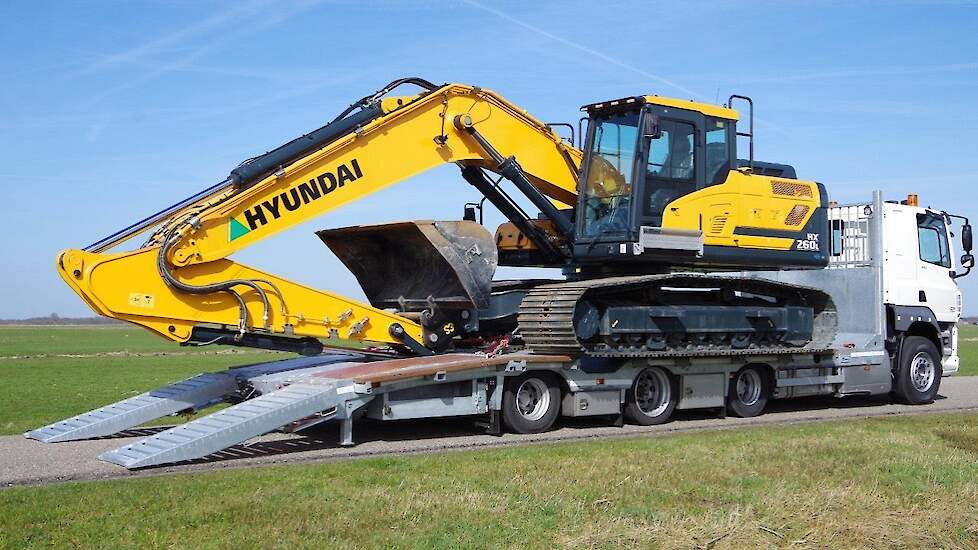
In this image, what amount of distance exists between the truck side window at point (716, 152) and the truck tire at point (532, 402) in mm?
3691

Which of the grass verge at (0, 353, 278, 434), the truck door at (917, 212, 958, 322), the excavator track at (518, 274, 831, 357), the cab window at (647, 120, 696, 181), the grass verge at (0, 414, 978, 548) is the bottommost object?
the grass verge at (0, 414, 978, 548)

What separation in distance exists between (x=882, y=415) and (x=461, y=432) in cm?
661

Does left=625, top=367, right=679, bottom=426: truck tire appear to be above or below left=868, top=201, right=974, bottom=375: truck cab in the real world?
below

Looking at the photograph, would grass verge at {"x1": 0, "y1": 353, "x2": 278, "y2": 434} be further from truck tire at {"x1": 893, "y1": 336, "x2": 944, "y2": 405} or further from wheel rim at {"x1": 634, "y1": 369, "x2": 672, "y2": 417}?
truck tire at {"x1": 893, "y1": 336, "x2": 944, "y2": 405}

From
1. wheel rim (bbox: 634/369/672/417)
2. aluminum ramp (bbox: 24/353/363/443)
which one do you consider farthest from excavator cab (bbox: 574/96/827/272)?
aluminum ramp (bbox: 24/353/363/443)

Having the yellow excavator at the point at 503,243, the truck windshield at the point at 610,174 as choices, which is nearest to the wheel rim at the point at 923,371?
the yellow excavator at the point at 503,243

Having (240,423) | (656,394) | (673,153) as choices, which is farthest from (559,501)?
(673,153)

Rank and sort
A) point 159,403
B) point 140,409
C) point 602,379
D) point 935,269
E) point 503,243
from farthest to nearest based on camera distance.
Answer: point 935,269, point 503,243, point 602,379, point 159,403, point 140,409

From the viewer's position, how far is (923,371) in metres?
18.6

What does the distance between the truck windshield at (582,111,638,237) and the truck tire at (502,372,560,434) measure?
2.21m

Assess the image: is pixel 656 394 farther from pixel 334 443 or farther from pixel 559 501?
pixel 559 501

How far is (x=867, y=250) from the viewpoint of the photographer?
18.2 m

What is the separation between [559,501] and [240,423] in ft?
13.2

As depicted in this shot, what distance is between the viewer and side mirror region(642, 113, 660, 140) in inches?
567
